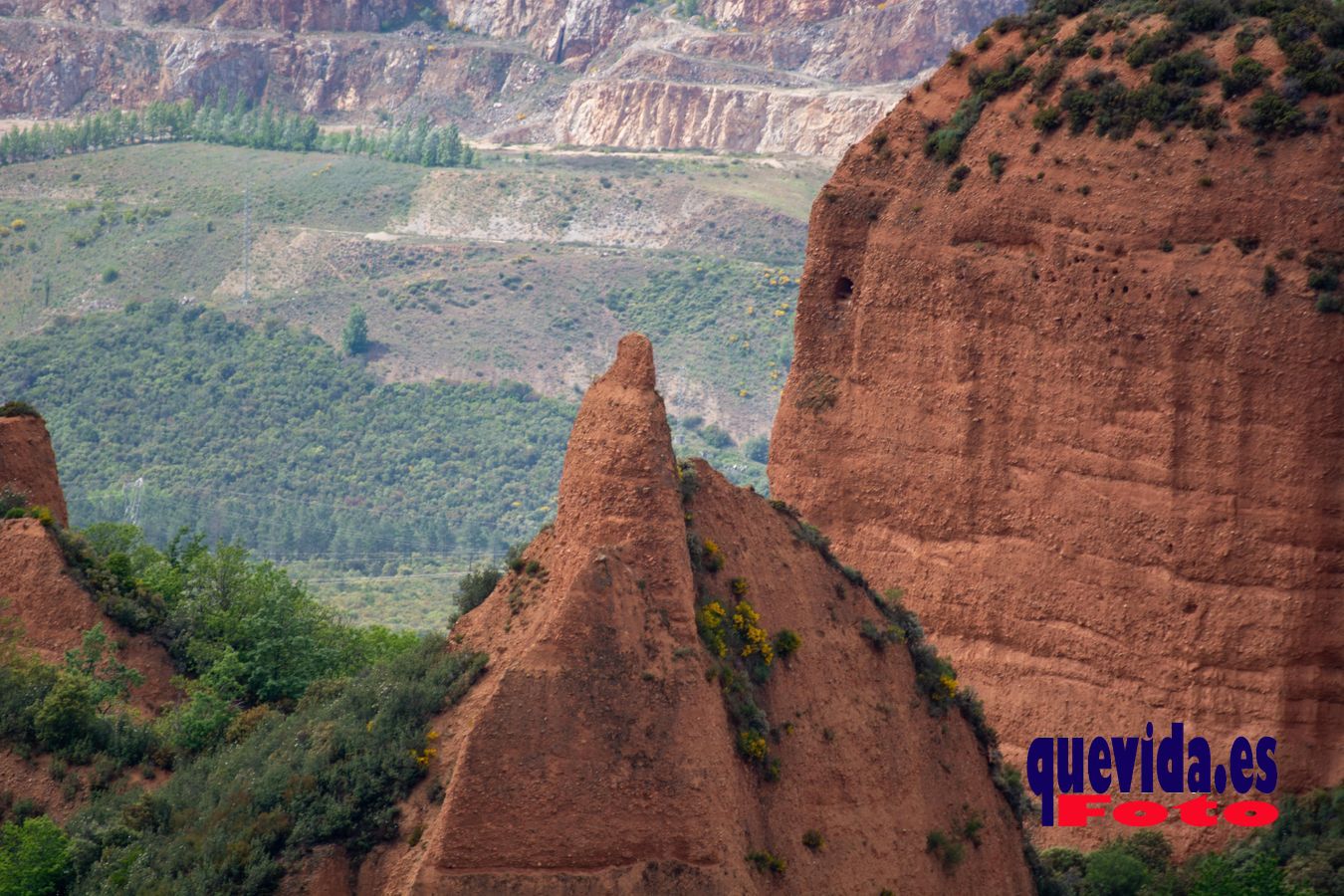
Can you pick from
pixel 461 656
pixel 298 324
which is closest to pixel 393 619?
pixel 298 324

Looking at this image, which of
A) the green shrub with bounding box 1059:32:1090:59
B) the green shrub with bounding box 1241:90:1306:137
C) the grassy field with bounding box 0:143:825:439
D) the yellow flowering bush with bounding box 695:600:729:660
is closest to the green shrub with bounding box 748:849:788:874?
the yellow flowering bush with bounding box 695:600:729:660

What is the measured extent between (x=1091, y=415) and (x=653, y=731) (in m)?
16.9

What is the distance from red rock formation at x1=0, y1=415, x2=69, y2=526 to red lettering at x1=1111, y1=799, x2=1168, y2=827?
21495 millimetres

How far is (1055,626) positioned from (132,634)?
17247mm

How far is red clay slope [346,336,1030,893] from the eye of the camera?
2845 cm

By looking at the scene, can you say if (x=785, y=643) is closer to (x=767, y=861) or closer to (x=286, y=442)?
(x=767, y=861)

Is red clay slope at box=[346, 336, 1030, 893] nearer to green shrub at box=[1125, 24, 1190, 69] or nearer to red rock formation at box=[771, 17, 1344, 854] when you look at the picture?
red rock formation at box=[771, 17, 1344, 854]

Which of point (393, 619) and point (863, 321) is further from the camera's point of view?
point (393, 619)

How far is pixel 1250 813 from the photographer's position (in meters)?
42.1

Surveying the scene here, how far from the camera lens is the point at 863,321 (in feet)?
153

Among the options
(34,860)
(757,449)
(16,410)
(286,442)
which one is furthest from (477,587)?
(757,449)

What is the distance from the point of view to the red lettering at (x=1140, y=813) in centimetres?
4309

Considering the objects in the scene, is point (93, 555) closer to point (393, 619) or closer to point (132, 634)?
point (132, 634)

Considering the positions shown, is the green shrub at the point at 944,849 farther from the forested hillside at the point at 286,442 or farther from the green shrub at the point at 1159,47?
the forested hillside at the point at 286,442
